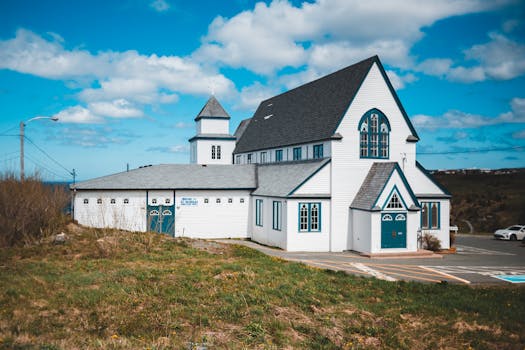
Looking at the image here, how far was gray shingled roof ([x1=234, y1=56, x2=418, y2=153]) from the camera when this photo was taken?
98.3 ft

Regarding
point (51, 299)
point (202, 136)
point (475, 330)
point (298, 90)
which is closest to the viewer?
point (475, 330)

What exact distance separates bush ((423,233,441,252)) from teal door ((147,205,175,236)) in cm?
1807

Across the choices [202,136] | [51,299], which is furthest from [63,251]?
[202,136]

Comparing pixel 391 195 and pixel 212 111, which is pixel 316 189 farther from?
pixel 212 111

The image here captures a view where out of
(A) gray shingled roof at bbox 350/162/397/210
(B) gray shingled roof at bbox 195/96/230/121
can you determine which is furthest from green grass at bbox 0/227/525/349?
(B) gray shingled roof at bbox 195/96/230/121

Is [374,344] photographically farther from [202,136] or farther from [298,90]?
[202,136]

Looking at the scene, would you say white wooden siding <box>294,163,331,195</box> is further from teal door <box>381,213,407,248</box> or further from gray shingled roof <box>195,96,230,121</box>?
gray shingled roof <box>195,96,230,121</box>

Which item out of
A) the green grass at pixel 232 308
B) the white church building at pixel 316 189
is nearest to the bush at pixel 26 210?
the green grass at pixel 232 308

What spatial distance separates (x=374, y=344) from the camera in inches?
433

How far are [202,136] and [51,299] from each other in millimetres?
37366

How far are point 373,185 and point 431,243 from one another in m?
5.72

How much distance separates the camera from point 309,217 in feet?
94.5

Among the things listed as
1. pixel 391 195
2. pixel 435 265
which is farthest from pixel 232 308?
pixel 391 195

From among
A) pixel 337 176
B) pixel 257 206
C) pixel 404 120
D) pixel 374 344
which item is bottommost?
pixel 374 344
